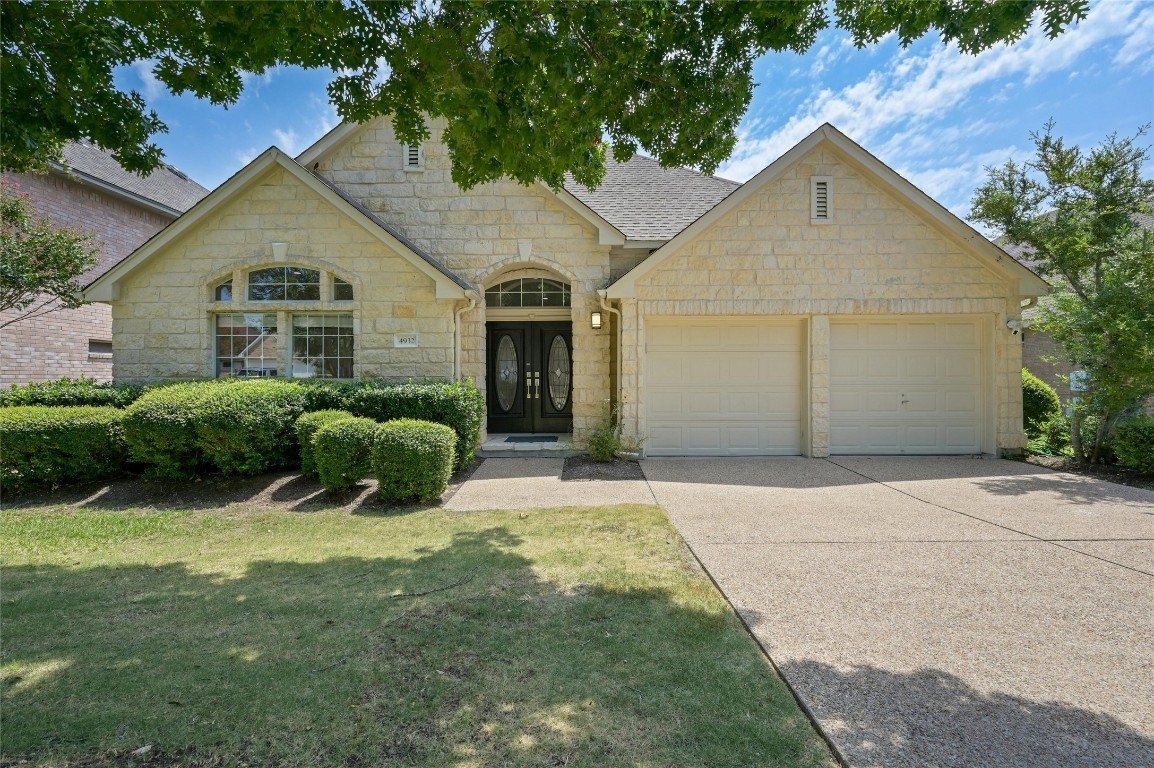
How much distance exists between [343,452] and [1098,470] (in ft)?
38.8

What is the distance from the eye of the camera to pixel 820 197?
978 centimetres

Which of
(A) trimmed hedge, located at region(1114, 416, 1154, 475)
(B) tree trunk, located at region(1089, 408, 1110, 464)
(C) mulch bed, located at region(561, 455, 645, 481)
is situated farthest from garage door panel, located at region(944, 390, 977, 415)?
(C) mulch bed, located at region(561, 455, 645, 481)

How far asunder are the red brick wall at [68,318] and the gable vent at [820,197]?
52.4 feet

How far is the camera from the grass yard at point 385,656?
7.61 ft

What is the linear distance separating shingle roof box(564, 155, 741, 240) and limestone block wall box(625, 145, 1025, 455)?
137 cm

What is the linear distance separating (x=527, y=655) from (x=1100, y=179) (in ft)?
42.2

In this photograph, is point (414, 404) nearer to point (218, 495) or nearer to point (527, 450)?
point (527, 450)

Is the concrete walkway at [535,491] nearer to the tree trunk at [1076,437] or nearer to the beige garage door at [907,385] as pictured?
the beige garage door at [907,385]

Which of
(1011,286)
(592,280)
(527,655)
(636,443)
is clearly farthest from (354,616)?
(1011,286)

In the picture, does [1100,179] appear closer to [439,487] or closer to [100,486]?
[439,487]

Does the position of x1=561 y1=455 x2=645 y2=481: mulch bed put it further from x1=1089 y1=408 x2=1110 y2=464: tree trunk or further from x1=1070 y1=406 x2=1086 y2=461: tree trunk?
x1=1089 y1=408 x2=1110 y2=464: tree trunk

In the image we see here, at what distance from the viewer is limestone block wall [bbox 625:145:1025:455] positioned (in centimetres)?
970

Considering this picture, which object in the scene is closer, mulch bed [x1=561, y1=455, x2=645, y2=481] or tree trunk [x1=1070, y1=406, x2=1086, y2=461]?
mulch bed [x1=561, y1=455, x2=645, y2=481]

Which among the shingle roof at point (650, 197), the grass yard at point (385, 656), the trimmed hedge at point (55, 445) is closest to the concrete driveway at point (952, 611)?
the grass yard at point (385, 656)
